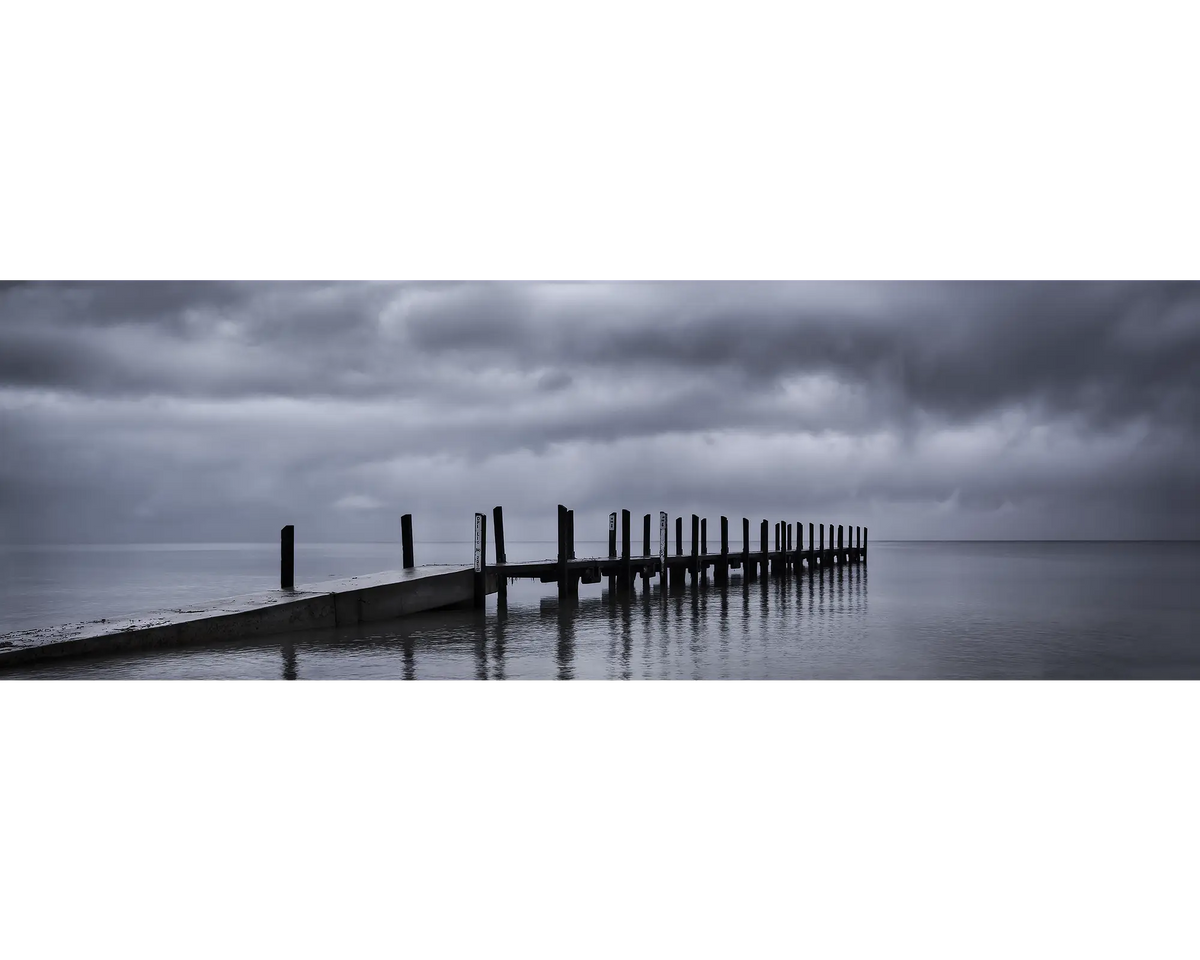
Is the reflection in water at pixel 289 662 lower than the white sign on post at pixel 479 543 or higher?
lower

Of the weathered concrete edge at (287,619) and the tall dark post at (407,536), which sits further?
the tall dark post at (407,536)

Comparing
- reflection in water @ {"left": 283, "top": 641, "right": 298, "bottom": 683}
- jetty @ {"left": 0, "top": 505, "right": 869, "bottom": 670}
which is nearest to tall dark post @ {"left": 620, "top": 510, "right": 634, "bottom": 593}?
jetty @ {"left": 0, "top": 505, "right": 869, "bottom": 670}

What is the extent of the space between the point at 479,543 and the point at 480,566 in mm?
455

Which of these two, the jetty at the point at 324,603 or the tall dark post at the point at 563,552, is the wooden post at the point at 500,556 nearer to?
the jetty at the point at 324,603

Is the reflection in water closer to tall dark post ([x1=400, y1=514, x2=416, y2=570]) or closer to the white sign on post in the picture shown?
the white sign on post

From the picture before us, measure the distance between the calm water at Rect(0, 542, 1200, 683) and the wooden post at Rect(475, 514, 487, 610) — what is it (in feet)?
1.17

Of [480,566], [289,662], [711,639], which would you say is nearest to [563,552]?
[480,566]

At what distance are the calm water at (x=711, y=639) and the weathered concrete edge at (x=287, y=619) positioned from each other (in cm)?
18

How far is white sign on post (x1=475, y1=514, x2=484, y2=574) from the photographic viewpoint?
14789mm

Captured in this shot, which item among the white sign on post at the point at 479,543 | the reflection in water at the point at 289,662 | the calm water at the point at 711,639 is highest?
the white sign on post at the point at 479,543

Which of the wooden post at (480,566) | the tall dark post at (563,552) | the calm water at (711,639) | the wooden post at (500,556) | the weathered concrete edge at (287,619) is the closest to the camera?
the weathered concrete edge at (287,619)

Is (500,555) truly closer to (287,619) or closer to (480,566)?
(480,566)

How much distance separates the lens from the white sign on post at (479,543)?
14789 mm

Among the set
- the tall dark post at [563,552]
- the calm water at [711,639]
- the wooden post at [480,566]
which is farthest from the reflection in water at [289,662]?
the tall dark post at [563,552]
